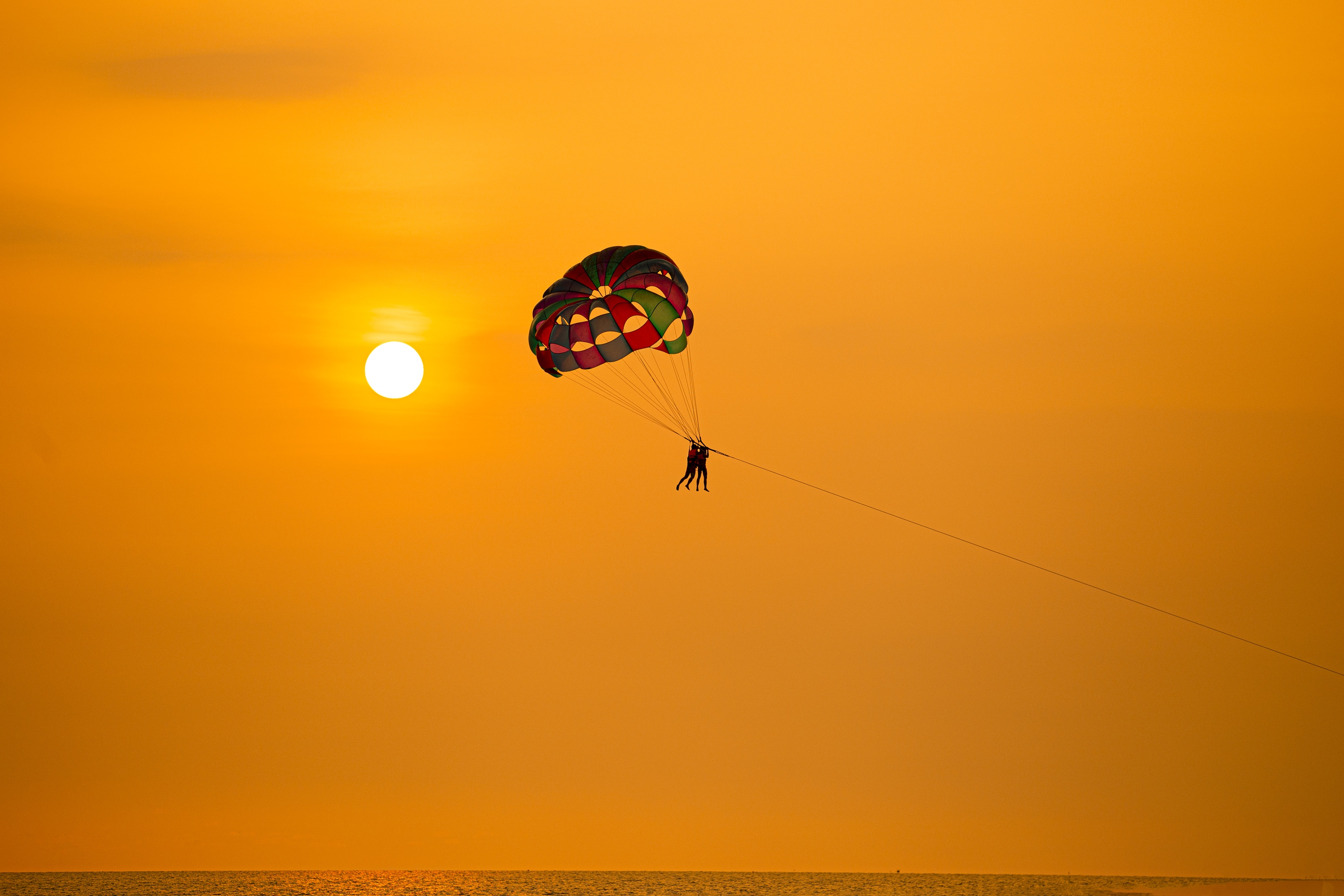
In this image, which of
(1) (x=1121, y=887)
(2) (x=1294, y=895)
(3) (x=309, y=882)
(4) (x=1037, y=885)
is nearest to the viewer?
(2) (x=1294, y=895)

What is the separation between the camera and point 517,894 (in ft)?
340

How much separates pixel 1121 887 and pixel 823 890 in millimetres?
23931

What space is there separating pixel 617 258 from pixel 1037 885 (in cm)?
9687

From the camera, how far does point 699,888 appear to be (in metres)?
112

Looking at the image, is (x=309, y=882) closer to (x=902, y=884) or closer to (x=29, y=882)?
(x=29, y=882)

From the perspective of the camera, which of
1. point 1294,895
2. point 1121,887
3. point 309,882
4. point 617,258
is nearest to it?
point 617,258

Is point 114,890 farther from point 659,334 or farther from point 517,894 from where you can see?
point 659,334

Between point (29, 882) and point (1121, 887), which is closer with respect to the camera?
point (1121, 887)

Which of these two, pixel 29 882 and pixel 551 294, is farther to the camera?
pixel 29 882

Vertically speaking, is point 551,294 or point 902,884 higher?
point 902,884

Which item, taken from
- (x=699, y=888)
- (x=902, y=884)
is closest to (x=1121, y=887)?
(x=902, y=884)

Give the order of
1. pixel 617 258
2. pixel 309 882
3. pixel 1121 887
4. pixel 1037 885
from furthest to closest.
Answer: pixel 309 882, pixel 1037 885, pixel 1121 887, pixel 617 258

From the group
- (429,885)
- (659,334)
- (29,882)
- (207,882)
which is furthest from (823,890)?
(659,334)

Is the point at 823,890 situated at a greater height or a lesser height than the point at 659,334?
greater
